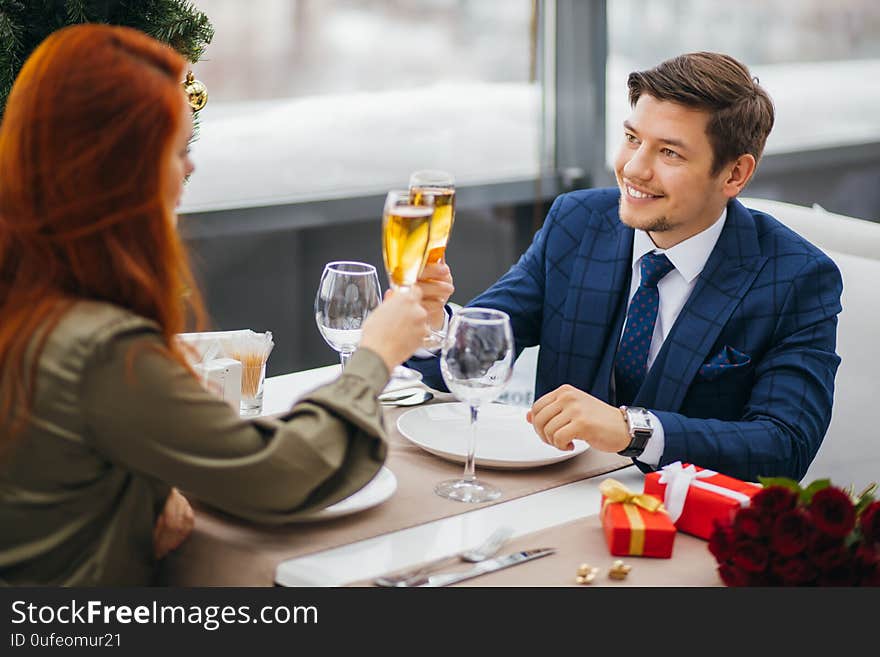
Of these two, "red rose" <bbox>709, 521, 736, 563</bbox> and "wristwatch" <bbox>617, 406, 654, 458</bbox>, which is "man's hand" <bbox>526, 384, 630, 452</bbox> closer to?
"wristwatch" <bbox>617, 406, 654, 458</bbox>

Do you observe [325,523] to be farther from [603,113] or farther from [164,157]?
[603,113]

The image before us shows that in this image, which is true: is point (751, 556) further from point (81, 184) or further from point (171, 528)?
point (81, 184)

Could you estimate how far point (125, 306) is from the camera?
3.91 ft

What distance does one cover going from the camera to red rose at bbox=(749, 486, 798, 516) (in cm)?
119

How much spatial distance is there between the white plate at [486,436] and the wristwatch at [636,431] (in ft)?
0.22

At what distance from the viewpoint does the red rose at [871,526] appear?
47.3 inches

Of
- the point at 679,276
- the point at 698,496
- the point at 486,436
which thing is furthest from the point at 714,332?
the point at 698,496

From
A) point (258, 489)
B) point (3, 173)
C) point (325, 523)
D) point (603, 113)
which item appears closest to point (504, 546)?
point (325, 523)

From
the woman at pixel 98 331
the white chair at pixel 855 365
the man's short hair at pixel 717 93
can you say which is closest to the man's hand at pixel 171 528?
the woman at pixel 98 331

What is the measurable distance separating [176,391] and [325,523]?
13.5 inches

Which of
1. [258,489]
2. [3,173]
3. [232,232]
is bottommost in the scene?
[232,232]

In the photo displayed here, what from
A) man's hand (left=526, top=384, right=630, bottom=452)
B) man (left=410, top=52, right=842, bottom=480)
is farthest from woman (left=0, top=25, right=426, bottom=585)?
man (left=410, top=52, right=842, bottom=480)

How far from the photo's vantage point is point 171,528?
1368mm

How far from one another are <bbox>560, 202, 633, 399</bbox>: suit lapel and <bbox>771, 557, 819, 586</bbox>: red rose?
0.91m
